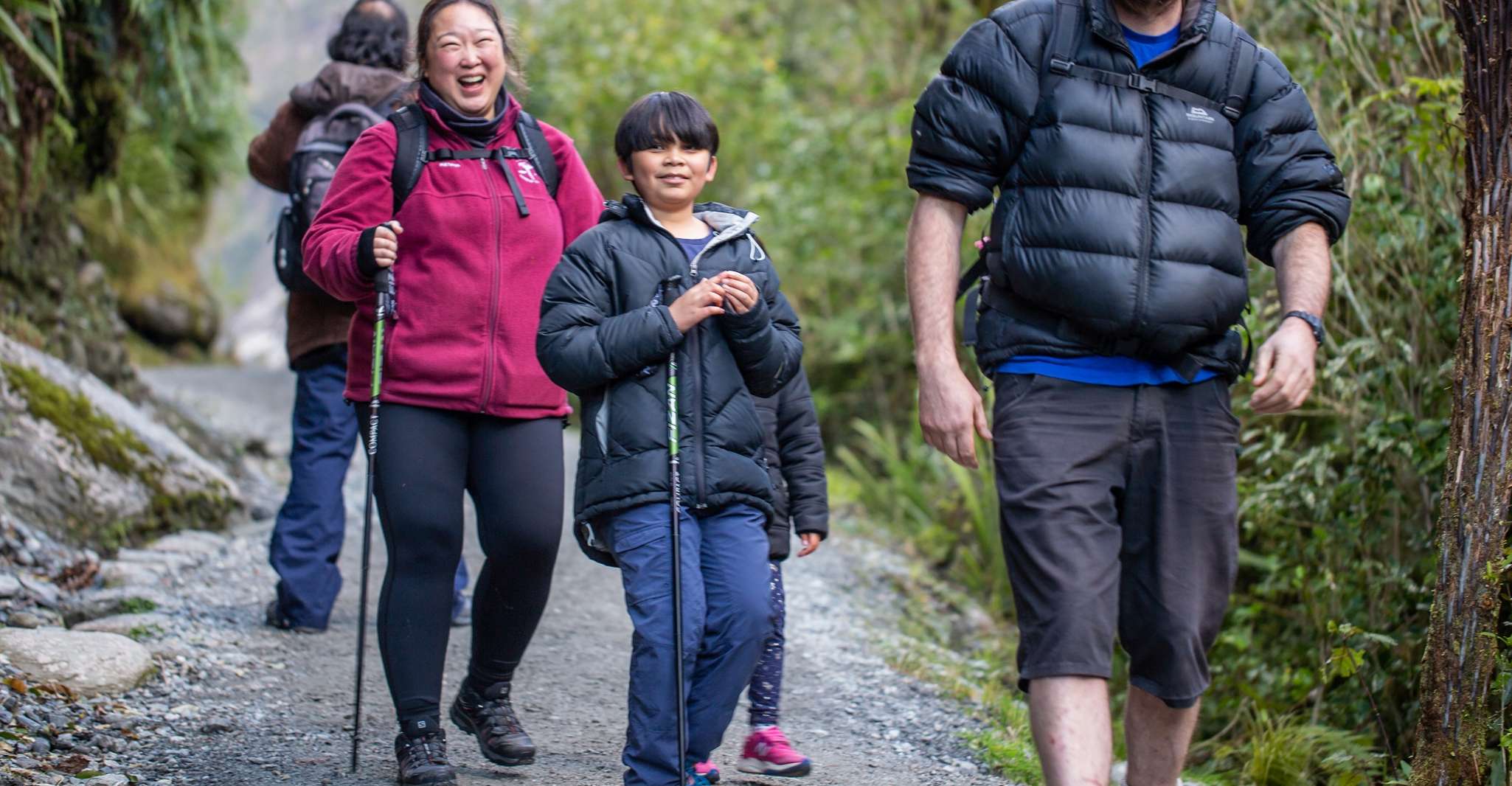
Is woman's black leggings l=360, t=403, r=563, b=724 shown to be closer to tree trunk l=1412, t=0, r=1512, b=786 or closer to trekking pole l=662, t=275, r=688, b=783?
trekking pole l=662, t=275, r=688, b=783

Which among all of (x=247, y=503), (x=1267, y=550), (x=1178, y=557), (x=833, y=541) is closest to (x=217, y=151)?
(x=247, y=503)

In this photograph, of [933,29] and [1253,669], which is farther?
[933,29]

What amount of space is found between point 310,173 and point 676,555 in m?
2.63

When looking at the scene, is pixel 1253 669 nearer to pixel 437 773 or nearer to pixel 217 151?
pixel 437 773

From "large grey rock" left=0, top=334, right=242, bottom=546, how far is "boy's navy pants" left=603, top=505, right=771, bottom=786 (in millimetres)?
3642

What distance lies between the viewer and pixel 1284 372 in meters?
2.88

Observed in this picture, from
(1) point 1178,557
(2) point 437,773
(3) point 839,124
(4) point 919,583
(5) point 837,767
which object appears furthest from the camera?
(3) point 839,124

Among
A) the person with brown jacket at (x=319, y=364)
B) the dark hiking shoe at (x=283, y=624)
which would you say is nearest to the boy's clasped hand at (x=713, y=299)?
the person with brown jacket at (x=319, y=364)

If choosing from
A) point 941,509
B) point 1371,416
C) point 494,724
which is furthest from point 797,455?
point 941,509

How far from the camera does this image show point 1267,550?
6.07 metres

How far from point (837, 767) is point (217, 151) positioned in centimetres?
1370

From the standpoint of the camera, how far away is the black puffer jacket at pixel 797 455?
3.73 m

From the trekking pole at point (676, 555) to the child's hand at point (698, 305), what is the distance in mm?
89

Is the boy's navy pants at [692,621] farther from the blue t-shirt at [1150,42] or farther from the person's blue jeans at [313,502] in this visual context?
the person's blue jeans at [313,502]
